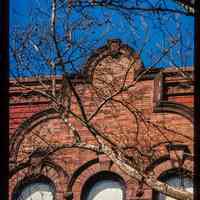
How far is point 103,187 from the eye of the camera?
18266mm

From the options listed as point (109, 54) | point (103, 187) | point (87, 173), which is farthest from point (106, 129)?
point (109, 54)

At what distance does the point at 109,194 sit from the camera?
18.2 m

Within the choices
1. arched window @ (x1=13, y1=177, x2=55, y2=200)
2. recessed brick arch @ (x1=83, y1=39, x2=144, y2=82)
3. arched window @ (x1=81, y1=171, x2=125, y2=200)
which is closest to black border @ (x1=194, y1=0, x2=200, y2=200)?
recessed brick arch @ (x1=83, y1=39, x2=144, y2=82)

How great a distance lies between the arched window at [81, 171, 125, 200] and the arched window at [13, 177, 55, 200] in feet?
2.93

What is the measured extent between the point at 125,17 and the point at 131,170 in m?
2.14

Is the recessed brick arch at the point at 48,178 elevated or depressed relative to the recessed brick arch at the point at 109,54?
depressed

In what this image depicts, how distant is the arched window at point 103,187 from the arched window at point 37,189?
892 millimetres

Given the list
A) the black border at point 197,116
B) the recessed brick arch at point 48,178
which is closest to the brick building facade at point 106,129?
the recessed brick arch at point 48,178

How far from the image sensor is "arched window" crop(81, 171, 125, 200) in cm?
1809

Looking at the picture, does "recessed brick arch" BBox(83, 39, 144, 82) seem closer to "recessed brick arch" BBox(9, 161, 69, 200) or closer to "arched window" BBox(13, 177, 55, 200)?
"recessed brick arch" BBox(9, 161, 69, 200)

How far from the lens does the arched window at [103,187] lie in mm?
18094
